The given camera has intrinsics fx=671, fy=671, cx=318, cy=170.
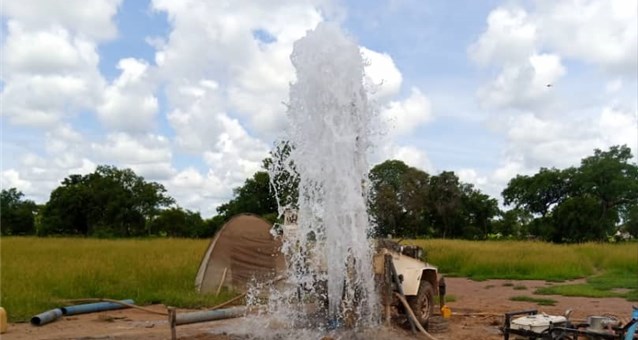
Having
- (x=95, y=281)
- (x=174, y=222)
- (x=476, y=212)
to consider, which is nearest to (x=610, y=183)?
(x=476, y=212)

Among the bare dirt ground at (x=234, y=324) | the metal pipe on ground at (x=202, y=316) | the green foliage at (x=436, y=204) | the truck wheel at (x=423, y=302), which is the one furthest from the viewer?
the green foliage at (x=436, y=204)

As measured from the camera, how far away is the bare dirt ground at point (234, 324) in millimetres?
9172

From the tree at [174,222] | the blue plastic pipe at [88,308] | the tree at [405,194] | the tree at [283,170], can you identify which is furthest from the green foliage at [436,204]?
the tree at [283,170]

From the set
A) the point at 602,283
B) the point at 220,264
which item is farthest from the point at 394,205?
the point at 220,264

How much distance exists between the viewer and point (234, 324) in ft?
33.0

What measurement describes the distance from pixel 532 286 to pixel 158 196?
44881mm

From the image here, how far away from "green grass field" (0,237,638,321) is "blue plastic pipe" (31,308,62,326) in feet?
1.79

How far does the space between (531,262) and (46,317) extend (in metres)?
15.3

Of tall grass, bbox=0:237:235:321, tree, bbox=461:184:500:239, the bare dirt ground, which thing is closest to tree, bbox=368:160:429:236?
tree, bbox=461:184:500:239

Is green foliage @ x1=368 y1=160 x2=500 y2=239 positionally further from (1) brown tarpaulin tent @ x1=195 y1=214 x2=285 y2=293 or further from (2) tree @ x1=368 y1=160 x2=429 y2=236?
(1) brown tarpaulin tent @ x1=195 y1=214 x2=285 y2=293

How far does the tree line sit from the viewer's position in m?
47.7

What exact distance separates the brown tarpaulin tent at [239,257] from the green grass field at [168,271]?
60cm

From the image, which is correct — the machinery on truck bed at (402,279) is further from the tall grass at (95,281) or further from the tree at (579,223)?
the tree at (579,223)

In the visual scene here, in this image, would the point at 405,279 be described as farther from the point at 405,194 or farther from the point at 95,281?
the point at 405,194
